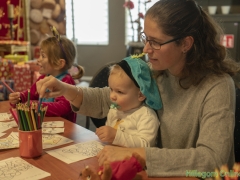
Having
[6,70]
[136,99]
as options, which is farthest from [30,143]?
[6,70]

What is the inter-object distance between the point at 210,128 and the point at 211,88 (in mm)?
175

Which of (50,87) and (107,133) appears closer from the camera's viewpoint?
(107,133)

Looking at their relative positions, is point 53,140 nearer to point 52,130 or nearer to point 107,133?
point 52,130

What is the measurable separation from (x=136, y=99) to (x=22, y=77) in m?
2.32

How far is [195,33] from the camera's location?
1.22 meters

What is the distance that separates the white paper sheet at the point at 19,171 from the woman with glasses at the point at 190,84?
203 mm

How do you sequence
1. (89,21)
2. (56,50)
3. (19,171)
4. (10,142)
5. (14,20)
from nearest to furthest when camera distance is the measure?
(19,171)
(10,142)
(56,50)
(14,20)
(89,21)

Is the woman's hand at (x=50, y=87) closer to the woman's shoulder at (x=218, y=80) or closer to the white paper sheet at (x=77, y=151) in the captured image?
the white paper sheet at (x=77, y=151)

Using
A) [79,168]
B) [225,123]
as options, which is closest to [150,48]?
[225,123]

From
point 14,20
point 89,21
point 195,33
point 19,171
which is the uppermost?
point 89,21

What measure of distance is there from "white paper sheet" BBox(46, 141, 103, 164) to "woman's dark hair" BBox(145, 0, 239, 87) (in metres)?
0.45

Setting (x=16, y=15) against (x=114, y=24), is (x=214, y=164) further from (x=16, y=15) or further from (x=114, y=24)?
(x=114, y=24)

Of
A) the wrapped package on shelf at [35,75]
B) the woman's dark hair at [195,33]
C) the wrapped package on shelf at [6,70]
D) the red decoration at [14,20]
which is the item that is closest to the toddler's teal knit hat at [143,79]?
the woman's dark hair at [195,33]

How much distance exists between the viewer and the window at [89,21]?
6020 mm
